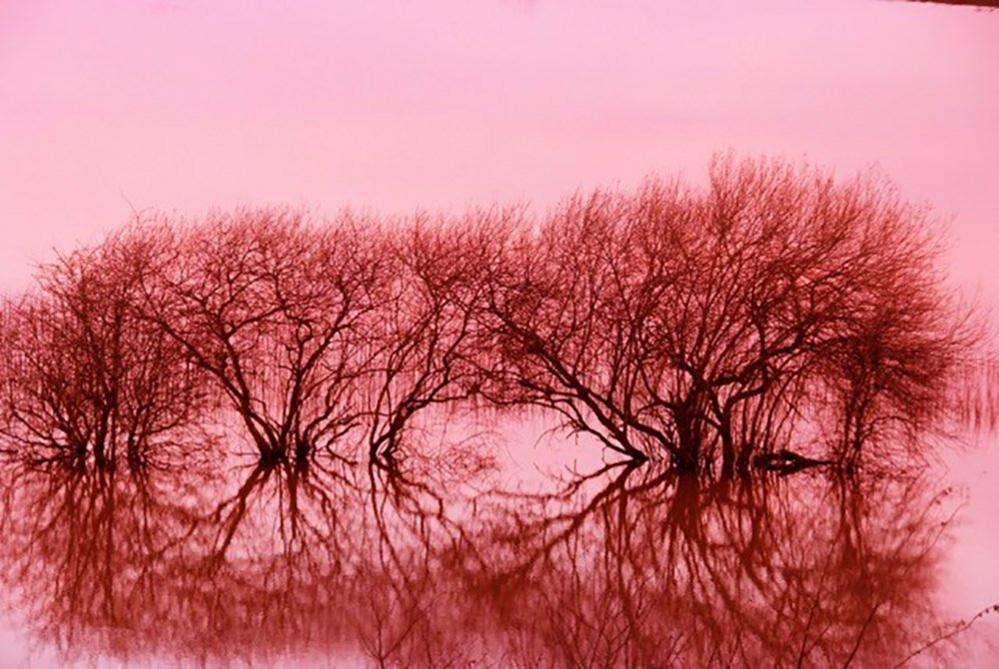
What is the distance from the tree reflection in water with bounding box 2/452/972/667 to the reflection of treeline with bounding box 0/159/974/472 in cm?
72

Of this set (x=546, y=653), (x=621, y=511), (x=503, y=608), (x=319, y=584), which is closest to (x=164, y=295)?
(x=621, y=511)

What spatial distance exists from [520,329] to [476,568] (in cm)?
521

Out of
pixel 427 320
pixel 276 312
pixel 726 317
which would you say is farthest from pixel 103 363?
pixel 726 317

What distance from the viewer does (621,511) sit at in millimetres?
10828

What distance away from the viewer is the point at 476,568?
833 cm

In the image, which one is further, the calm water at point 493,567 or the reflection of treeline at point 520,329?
the reflection of treeline at point 520,329

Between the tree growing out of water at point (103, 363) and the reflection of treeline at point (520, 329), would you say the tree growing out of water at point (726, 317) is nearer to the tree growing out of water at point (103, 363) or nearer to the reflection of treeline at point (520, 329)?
the reflection of treeline at point (520, 329)

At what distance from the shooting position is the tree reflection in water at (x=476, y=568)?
6.40 meters

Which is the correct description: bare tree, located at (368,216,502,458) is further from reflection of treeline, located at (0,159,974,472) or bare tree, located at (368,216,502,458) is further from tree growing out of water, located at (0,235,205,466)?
tree growing out of water, located at (0,235,205,466)

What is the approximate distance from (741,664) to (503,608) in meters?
1.41

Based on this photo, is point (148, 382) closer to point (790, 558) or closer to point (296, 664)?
point (790, 558)

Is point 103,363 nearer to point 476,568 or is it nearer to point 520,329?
point 520,329

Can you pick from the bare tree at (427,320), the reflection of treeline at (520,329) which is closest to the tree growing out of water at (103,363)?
the reflection of treeline at (520,329)

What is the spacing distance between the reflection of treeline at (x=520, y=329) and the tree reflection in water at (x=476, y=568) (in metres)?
0.72
